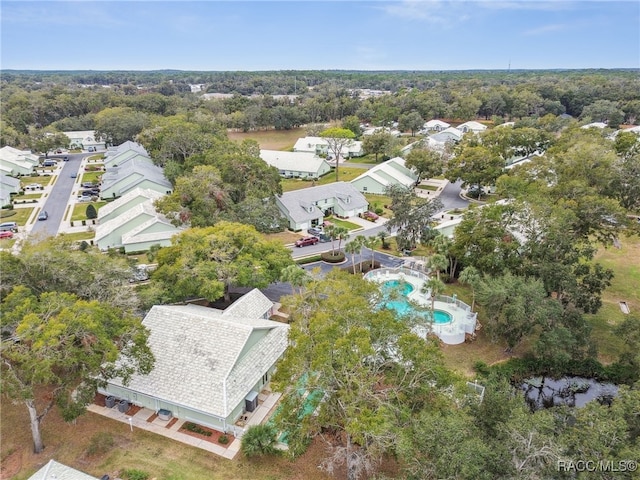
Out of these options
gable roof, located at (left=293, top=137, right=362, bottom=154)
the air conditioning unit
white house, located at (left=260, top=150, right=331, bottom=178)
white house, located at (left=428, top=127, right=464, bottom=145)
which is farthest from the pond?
white house, located at (left=428, top=127, right=464, bottom=145)

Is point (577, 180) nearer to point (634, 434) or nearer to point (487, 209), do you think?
point (487, 209)

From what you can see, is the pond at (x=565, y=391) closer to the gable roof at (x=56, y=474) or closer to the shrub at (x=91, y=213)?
the gable roof at (x=56, y=474)

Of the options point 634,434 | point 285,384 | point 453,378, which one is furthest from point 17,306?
point 634,434

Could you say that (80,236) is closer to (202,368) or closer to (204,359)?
(204,359)

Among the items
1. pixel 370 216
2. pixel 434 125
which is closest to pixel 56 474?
pixel 370 216

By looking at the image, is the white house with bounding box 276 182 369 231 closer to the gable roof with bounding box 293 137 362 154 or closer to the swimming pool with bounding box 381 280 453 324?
the swimming pool with bounding box 381 280 453 324

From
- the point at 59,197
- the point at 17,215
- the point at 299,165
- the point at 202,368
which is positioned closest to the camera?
the point at 202,368

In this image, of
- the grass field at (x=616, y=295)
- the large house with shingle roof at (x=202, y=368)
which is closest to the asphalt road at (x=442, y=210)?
the grass field at (x=616, y=295)

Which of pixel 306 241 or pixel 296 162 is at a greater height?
pixel 296 162
